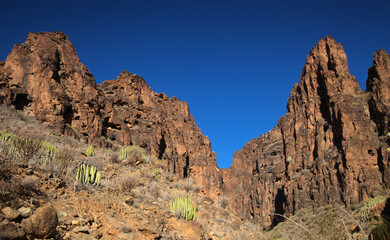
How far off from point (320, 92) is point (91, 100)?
1613 inches

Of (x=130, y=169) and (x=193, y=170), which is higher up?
(x=193, y=170)

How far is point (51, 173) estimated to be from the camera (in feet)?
26.5

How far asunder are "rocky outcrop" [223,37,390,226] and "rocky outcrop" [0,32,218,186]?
22.8 metres

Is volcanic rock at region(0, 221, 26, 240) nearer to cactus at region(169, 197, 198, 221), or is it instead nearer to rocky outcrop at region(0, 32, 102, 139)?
cactus at region(169, 197, 198, 221)

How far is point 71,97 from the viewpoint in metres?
23.5

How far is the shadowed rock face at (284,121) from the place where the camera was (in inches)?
864

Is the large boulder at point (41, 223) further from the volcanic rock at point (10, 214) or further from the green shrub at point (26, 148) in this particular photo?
Result: the green shrub at point (26, 148)

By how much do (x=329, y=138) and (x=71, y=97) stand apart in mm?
38114

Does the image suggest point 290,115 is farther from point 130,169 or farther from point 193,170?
point 130,169

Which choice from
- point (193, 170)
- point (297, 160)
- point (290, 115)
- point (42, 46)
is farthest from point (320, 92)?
point (42, 46)

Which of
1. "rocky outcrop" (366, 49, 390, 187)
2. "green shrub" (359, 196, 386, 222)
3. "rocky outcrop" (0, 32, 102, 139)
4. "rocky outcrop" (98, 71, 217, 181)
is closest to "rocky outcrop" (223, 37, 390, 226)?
"rocky outcrop" (366, 49, 390, 187)

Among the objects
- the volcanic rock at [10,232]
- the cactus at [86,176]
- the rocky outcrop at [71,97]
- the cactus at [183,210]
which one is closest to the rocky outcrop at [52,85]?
the rocky outcrop at [71,97]

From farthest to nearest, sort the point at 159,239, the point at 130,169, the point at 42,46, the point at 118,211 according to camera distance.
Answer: the point at 42,46 → the point at 130,169 → the point at 118,211 → the point at 159,239

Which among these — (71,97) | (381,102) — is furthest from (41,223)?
(381,102)
